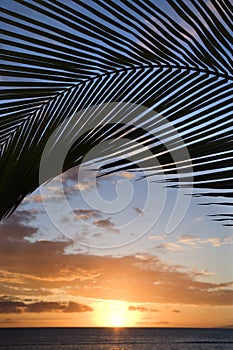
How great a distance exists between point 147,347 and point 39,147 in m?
82.8

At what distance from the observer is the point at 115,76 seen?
136cm

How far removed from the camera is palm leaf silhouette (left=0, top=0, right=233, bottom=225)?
1.21 m

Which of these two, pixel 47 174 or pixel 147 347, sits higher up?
pixel 147 347

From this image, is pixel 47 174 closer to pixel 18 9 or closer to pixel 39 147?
pixel 39 147

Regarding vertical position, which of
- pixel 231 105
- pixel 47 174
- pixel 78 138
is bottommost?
pixel 47 174

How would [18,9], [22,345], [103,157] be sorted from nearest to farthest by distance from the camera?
[18,9]
[103,157]
[22,345]

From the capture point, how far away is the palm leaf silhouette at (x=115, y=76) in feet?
3.98

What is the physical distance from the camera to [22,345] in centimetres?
7925

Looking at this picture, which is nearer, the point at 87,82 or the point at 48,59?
the point at 48,59

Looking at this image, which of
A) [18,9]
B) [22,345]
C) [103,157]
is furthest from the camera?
[22,345]

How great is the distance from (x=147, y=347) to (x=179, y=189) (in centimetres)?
8271

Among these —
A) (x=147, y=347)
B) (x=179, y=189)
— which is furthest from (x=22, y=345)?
(x=179, y=189)

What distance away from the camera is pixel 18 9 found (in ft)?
3.83

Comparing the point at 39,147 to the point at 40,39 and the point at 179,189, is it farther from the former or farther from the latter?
the point at 179,189
